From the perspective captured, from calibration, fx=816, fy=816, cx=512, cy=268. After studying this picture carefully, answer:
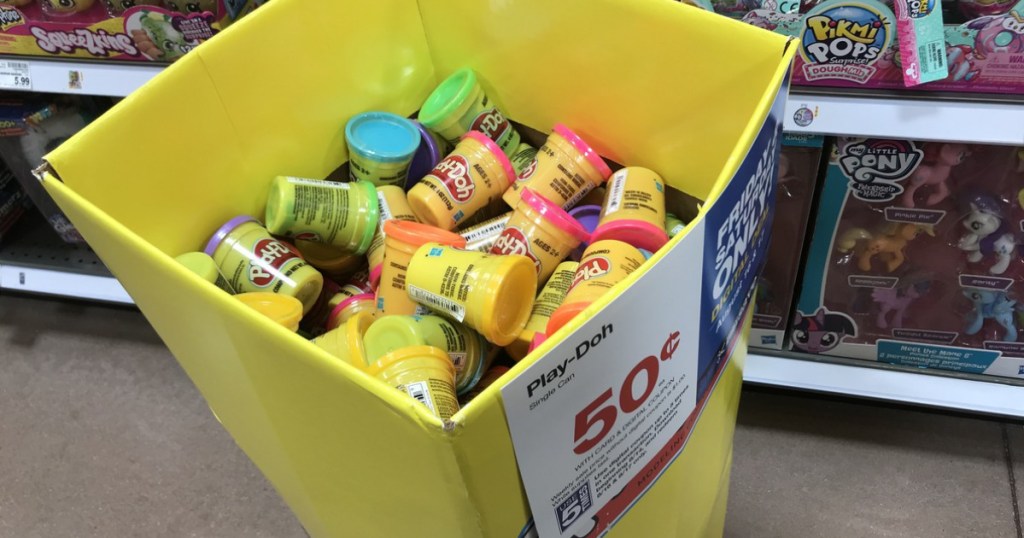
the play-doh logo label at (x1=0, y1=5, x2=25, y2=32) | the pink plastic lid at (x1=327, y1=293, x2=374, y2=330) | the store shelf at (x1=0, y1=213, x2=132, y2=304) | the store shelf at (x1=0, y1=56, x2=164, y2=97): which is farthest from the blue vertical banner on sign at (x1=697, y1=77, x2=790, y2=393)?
the store shelf at (x1=0, y1=213, x2=132, y2=304)

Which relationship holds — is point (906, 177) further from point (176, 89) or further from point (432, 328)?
point (176, 89)

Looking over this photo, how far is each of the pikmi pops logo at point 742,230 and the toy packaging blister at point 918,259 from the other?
641 millimetres

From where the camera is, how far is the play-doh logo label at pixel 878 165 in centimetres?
127

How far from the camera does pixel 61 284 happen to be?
205 centimetres

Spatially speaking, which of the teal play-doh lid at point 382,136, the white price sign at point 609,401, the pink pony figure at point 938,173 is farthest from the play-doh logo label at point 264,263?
the pink pony figure at point 938,173

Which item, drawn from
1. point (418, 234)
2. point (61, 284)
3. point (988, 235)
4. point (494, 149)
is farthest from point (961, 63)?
point (61, 284)

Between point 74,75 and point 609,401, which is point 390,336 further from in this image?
point 74,75

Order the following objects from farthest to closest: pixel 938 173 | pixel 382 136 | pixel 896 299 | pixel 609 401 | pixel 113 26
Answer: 1. pixel 896 299
2. pixel 113 26
3. pixel 938 173
4. pixel 382 136
5. pixel 609 401

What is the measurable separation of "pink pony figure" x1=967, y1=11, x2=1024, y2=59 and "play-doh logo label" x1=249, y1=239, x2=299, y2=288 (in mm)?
940

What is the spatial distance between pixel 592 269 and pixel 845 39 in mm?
555

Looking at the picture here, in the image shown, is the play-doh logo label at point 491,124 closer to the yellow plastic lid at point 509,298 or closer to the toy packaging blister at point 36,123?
the yellow plastic lid at point 509,298

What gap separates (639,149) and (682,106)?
0.10 metres

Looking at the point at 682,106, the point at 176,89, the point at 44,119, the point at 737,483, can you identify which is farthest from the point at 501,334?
the point at 44,119

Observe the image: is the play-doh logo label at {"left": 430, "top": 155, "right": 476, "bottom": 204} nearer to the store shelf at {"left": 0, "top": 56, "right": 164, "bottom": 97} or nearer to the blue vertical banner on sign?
the blue vertical banner on sign
